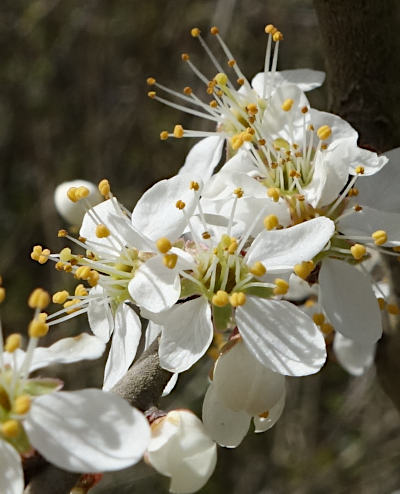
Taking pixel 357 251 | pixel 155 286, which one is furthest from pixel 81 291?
pixel 357 251

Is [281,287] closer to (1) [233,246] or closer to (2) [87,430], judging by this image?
(1) [233,246]

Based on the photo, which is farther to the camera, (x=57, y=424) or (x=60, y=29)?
(x=60, y=29)

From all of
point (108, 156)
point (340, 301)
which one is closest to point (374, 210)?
point (340, 301)

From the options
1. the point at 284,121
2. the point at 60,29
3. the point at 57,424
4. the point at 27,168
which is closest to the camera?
the point at 57,424

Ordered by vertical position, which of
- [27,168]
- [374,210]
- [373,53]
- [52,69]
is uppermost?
[373,53]

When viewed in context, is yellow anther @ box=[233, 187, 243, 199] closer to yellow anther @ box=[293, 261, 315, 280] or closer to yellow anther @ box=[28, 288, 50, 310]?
yellow anther @ box=[293, 261, 315, 280]

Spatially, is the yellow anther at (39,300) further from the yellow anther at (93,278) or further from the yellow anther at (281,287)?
the yellow anther at (281,287)

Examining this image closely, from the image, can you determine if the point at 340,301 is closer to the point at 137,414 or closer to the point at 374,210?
the point at 374,210

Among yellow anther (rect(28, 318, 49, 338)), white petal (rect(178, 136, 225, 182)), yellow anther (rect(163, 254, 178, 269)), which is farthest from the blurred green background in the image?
yellow anther (rect(28, 318, 49, 338))
